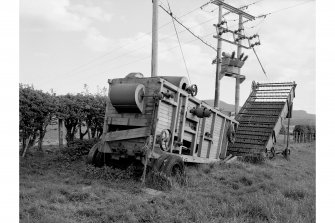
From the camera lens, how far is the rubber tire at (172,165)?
6.43 meters

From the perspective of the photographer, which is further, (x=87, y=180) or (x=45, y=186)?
(x=87, y=180)

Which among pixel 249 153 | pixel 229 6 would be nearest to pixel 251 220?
pixel 249 153

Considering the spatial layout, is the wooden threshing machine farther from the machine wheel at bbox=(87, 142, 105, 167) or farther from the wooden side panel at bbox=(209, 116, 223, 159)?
the wooden side panel at bbox=(209, 116, 223, 159)

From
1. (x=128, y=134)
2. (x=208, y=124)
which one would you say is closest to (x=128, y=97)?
(x=128, y=134)

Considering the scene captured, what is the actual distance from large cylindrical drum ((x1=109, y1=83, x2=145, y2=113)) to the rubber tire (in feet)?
4.18

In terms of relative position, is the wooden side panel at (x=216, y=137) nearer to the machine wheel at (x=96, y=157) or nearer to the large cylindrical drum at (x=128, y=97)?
the large cylindrical drum at (x=128, y=97)

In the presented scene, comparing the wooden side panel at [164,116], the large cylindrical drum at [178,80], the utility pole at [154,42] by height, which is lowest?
the wooden side panel at [164,116]

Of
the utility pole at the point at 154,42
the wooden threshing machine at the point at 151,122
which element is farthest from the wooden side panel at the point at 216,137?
the utility pole at the point at 154,42

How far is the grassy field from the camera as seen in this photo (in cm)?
459

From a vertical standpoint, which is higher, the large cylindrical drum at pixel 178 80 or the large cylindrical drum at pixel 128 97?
the large cylindrical drum at pixel 178 80

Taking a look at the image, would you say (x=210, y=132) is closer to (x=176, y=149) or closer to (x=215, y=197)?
(x=176, y=149)

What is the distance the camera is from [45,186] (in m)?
5.87

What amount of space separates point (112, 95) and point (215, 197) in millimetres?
3198

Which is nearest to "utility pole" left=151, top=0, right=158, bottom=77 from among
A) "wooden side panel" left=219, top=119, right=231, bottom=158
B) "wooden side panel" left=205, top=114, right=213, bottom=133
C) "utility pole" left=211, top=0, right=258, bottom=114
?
"wooden side panel" left=205, top=114, right=213, bottom=133
